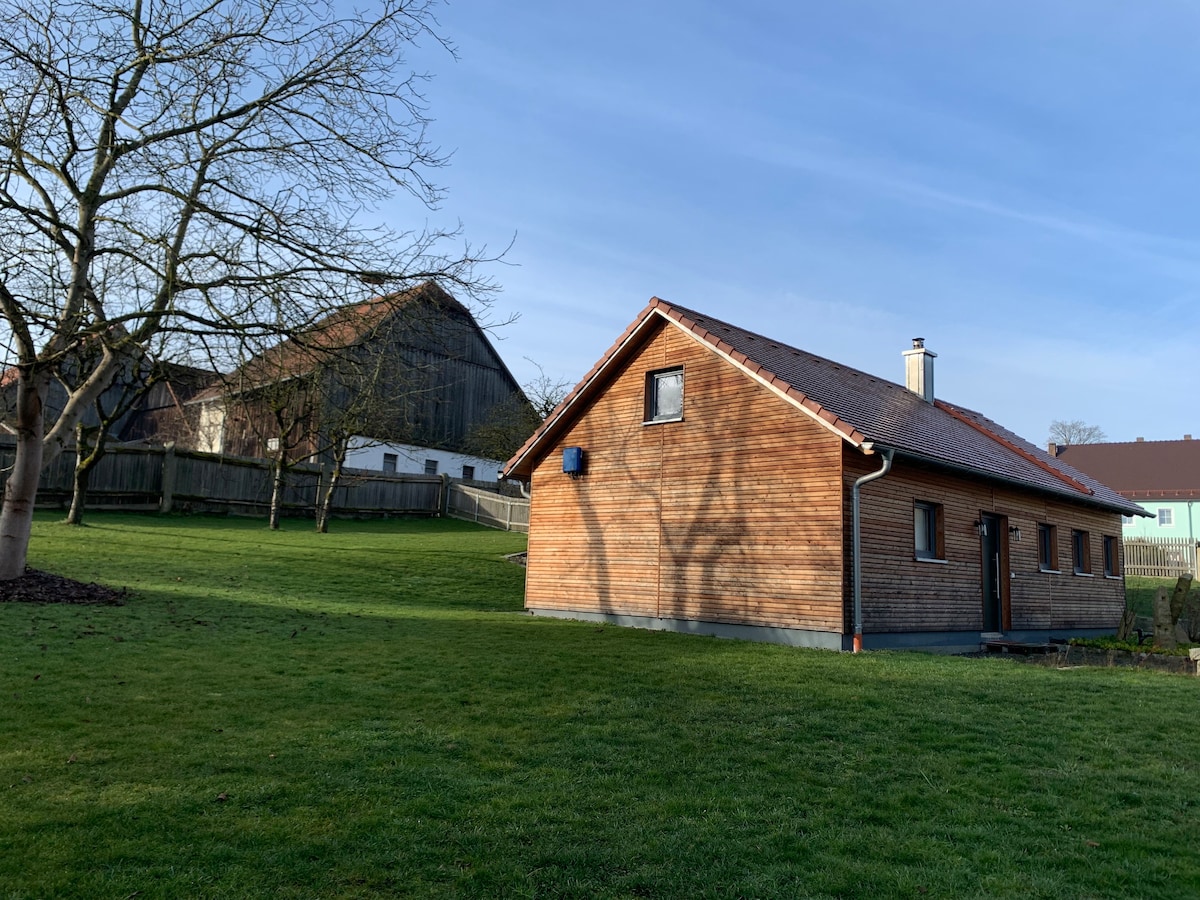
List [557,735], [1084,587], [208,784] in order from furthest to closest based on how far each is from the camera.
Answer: [1084,587] → [557,735] → [208,784]

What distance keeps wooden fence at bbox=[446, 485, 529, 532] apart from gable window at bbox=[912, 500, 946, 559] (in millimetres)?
18924

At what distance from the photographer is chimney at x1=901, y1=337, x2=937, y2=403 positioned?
845 inches

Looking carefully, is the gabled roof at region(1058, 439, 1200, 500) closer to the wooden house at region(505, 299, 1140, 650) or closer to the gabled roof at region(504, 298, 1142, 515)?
the gabled roof at region(504, 298, 1142, 515)

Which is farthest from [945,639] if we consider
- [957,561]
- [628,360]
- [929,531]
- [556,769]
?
[556,769]

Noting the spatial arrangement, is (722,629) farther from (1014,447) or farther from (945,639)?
(1014,447)

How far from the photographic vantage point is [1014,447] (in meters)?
21.3

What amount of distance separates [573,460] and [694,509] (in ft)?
10.4

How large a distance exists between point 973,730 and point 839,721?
1166mm

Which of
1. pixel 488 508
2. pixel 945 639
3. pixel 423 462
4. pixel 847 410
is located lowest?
A: pixel 945 639

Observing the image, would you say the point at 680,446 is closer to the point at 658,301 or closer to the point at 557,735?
the point at 658,301

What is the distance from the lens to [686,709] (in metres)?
8.23

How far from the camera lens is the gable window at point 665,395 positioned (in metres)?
16.7

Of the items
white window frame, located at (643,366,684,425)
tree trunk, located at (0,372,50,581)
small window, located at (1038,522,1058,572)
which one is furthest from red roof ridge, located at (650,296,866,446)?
tree trunk, located at (0,372,50,581)

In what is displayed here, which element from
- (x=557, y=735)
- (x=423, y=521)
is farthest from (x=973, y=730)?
(x=423, y=521)
